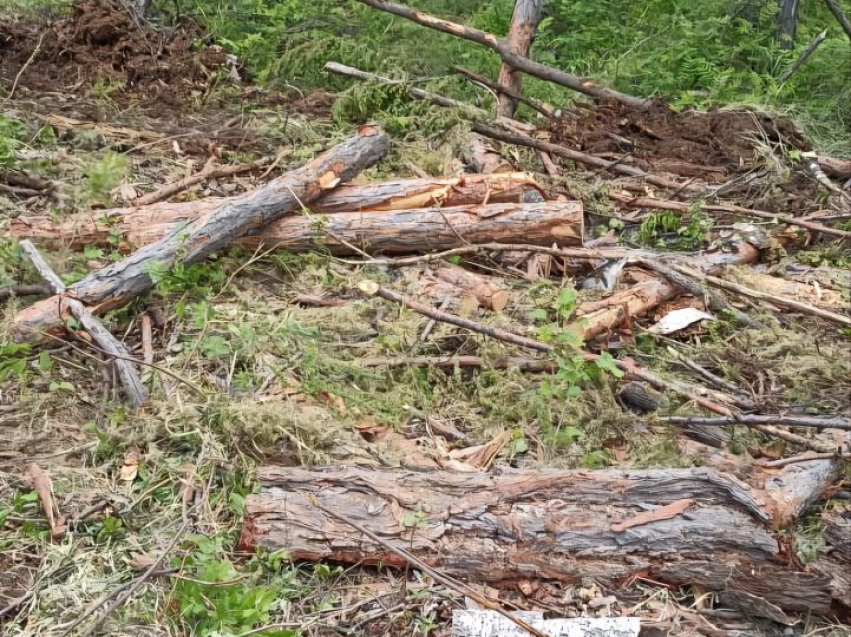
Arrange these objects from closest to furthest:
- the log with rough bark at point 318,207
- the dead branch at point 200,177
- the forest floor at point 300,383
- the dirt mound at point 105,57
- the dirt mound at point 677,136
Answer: the forest floor at point 300,383, the log with rough bark at point 318,207, the dead branch at point 200,177, the dirt mound at point 677,136, the dirt mound at point 105,57

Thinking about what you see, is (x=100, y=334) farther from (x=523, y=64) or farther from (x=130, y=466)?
(x=523, y=64)

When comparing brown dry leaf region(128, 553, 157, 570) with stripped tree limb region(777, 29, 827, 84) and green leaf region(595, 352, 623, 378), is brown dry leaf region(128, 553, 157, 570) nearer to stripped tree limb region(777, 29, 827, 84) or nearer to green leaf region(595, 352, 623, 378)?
green leaf region(595, 352, 623, 378)

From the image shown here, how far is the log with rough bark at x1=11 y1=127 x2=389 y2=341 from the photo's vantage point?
4.02 m

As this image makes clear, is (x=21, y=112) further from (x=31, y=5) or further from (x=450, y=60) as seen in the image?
(x=450, y=60)

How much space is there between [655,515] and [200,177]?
4065 millimetres

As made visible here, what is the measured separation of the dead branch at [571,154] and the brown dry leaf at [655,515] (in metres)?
3.84

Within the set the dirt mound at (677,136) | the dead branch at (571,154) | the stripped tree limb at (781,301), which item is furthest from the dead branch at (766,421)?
the dirt mound at (677,136)

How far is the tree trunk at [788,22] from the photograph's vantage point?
28.6 ft

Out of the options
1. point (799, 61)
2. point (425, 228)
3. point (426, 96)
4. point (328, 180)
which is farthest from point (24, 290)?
point (799, 61)

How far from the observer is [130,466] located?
11.0 feet

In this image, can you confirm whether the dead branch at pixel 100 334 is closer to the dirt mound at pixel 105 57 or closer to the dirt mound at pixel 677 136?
the dirt mound at pixel 105 57

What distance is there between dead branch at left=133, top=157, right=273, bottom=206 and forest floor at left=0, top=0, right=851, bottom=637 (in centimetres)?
7

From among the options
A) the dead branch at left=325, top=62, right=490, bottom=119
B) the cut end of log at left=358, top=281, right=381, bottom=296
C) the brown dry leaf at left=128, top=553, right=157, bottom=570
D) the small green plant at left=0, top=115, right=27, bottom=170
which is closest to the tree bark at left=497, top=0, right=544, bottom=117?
the dead branch at left=325, top=62, right=490, bottom=119

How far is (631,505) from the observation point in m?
2.98
